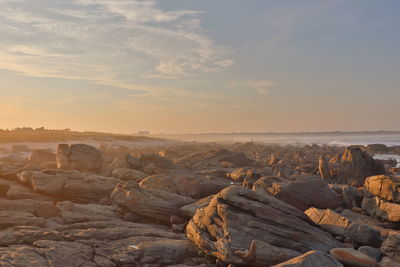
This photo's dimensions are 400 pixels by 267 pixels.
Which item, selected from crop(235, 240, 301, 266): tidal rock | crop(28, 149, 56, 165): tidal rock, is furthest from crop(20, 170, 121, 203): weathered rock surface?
crop(28, 149, 56, 165): tidal rock

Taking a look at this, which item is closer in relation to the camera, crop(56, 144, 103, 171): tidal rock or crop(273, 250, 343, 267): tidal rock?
crop(273, 250, 343, 267): tidal rock

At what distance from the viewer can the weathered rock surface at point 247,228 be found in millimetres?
11594

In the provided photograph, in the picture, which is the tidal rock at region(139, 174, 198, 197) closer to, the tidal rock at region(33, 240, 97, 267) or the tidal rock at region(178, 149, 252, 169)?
the tidal rock at region(33, 240, 97, 267)

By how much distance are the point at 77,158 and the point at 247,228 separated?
17.3 m

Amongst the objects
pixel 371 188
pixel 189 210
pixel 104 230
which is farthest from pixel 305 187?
pixel 104 230

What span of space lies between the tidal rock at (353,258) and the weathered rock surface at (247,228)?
820 mm

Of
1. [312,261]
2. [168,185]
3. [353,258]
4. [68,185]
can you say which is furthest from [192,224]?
[68,185]

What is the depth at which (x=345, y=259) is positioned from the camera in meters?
11.1

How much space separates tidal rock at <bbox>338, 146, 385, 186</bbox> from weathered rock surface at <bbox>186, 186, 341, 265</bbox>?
1925 centimetres

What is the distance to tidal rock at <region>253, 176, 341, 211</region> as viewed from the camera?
18.5 metres

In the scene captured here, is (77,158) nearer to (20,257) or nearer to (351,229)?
(20,257)

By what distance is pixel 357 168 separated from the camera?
3078cm

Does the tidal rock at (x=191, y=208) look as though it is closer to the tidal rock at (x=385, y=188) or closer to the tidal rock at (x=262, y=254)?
the tidal rock at (x=262, y=254)

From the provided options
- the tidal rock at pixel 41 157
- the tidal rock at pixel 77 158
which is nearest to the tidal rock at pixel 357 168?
the tidal rock at pixel 77 158
